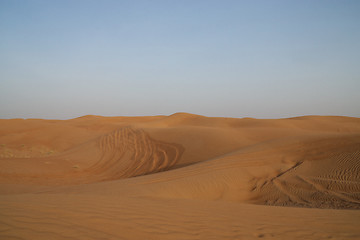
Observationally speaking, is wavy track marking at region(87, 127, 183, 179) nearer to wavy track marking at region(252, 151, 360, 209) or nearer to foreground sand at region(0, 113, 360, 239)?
foreground sand at region(0, 113, 360, 239)

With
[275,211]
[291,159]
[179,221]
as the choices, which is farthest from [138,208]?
[291,159]

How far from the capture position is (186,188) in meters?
6.76

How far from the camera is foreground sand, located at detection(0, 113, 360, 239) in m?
3.18

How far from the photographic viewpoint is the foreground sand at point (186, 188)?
3.18 m

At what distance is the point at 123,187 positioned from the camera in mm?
6441

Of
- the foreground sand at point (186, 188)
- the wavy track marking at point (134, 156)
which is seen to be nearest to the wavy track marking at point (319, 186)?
the foreground sand at point (186, 188)

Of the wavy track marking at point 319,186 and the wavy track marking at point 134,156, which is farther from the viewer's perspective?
the wavy track marking at point 134,156

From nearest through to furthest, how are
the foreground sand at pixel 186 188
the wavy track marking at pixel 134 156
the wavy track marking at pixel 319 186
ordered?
the foreground sand at pixel 186 188 < the wavy track marking at pixel 319 186 < the wavy track marking at pixel 134 156

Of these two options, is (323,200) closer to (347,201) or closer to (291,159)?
(347,201)

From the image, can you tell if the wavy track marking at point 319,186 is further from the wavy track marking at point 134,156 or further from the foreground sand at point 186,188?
the wavy track marking at point 134,156

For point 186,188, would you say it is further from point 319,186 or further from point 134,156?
point 134,156

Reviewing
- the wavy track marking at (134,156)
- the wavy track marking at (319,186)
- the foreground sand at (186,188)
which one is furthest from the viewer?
the wavy track marking at (134,156)

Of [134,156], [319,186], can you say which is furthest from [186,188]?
[134,156]

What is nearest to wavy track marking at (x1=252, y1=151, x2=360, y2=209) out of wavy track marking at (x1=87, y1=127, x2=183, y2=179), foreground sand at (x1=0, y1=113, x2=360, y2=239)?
foreground sand at (x1=0, y1=113, x2=360, y2=239)
